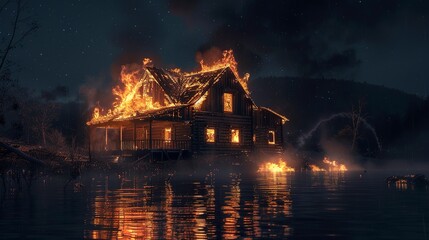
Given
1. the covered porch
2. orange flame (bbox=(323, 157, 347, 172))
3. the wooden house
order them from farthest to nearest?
orange flame (bbox=(323, 157, 347, 172)) → the wooden house → the covered porch

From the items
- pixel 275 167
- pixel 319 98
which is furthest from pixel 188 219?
pixel 319 98

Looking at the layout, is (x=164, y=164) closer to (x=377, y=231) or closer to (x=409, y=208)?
(x=409, y=208)

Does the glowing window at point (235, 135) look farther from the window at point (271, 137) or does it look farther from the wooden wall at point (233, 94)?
the window at point (271, 137)

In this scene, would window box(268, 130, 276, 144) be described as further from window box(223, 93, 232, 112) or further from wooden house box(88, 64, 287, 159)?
window box(223, 93, 232, 112)

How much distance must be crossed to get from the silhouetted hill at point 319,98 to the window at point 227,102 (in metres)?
67.6

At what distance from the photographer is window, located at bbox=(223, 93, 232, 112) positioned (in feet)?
167

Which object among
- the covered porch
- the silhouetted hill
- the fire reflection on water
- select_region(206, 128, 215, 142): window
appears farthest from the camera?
the silhouetted hill

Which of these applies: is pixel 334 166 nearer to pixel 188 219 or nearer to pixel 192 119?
pixel 192 119

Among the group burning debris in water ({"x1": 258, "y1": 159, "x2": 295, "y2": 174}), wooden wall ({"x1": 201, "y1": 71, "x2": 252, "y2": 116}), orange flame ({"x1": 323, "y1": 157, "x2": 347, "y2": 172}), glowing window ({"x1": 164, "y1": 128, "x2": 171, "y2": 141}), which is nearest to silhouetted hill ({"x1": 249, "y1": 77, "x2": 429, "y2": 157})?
orange flame ({"x1": 323, "y1": 157, "x2": 347, "y2": 172})

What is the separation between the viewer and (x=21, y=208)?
1332 cm

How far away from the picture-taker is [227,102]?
51.4 metres

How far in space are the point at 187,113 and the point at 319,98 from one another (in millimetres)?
96925

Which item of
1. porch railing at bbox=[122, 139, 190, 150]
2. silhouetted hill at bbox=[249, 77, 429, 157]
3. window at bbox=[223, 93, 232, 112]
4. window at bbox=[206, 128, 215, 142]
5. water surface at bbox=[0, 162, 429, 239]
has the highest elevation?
silhouetted hill at bbox=[249, 77, 429, 157]

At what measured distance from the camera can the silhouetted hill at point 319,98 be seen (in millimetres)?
129000
